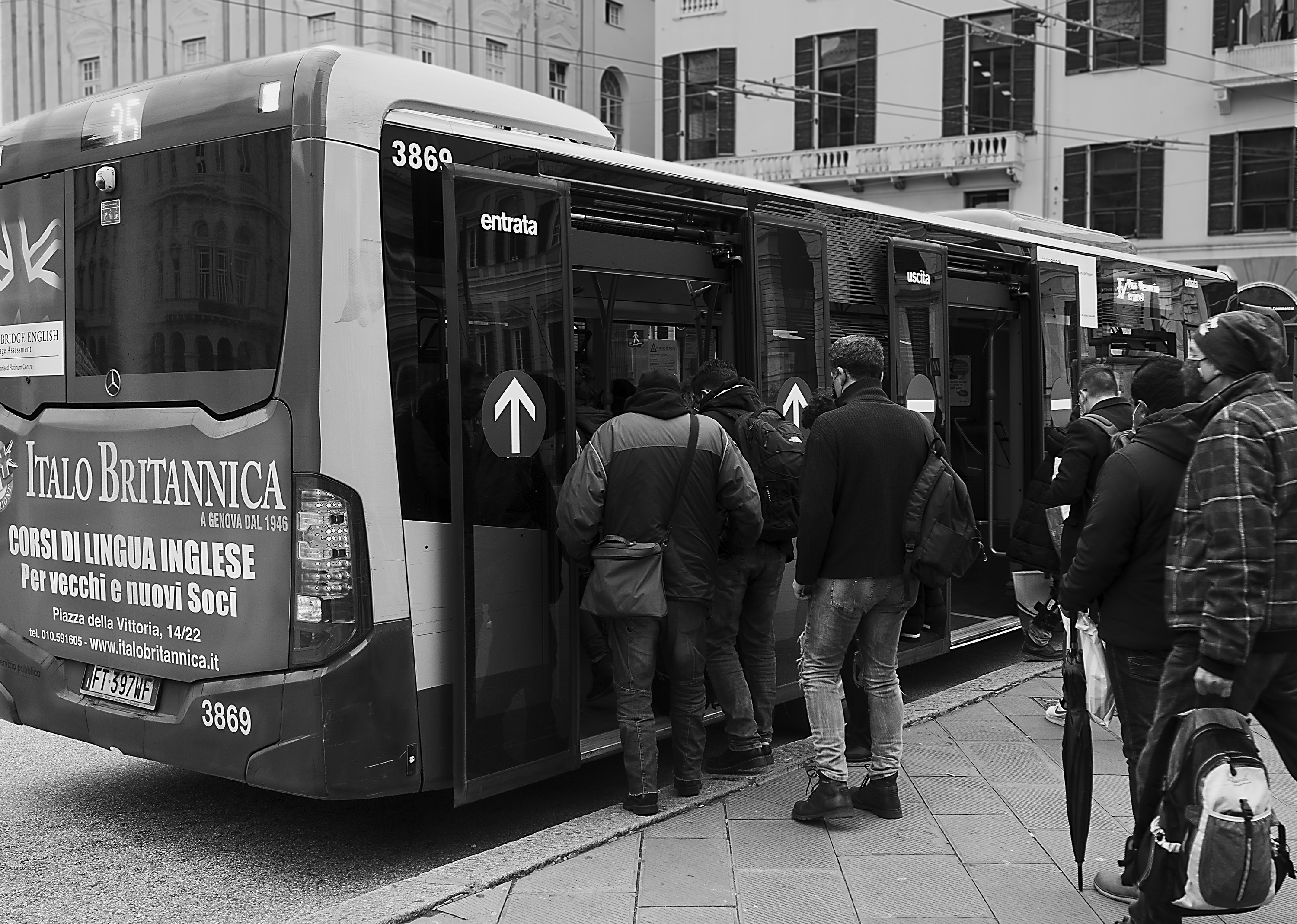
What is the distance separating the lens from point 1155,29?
86.3ft

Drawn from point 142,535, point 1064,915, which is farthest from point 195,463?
point 1064,915

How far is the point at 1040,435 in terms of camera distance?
8.88m

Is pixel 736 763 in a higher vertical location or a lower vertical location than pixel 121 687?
lower

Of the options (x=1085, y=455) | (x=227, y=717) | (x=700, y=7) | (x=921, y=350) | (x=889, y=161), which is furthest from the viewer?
(x=700, y=7)

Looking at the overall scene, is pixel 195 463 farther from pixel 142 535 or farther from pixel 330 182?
pixel 330 182

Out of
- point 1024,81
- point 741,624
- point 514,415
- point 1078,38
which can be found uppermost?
point 1078,38

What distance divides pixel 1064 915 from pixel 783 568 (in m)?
2.29

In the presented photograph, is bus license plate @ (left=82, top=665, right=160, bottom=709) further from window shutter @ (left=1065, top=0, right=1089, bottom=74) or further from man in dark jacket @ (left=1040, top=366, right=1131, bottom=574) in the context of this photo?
window shutter @ (left=1065, top=0, right=1089, bottom=74)

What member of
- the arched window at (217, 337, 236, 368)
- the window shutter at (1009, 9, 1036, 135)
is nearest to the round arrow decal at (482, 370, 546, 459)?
the arched window at (217, 337, 236, 368)

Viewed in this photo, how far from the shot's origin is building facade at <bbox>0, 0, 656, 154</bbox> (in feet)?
104

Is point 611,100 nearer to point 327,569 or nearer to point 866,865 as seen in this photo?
point 327,569

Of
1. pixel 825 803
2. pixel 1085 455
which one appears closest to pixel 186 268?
pixel 825 803

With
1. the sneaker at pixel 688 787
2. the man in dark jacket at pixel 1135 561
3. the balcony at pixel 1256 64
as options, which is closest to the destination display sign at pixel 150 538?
the sneaker at pixel 688 787

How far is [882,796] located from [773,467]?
1.50 metres
